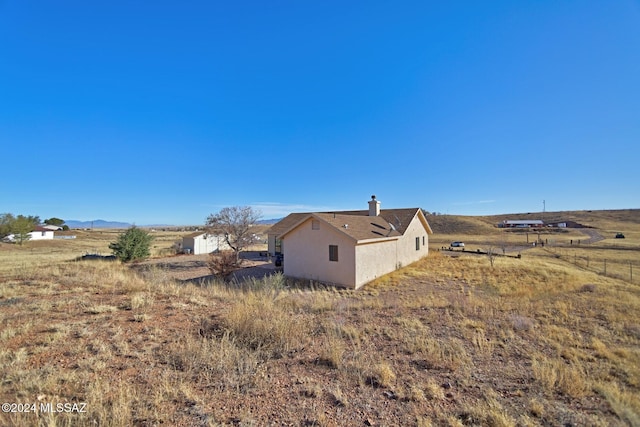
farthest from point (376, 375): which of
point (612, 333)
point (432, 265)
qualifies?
point (432, 265)

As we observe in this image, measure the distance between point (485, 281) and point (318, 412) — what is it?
53.8 feet

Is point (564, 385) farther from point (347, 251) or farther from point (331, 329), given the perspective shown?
point (347, 251)

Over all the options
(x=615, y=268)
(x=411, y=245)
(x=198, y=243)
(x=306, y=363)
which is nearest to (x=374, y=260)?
(x=411, y=245)

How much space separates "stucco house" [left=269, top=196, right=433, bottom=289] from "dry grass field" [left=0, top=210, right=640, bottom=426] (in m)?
6.66

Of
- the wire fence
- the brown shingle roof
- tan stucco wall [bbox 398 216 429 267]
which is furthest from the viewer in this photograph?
tan stucco wall [bbox 398 216 429 267]

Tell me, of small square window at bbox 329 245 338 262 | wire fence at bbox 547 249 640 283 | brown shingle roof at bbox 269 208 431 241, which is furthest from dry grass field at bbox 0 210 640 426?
wire fence at bbox 547 249 640 283

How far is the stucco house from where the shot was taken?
1521cm

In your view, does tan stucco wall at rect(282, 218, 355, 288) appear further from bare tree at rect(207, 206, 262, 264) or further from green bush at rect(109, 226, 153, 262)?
green bush at rect(109, 226, 153, 262)

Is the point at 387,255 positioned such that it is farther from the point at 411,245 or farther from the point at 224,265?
the point at 224,265

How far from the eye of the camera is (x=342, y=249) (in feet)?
50.5

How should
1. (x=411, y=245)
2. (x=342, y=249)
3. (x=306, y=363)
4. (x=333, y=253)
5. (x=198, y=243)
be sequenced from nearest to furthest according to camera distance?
(x=306, y=363) < (x=342, y=249) < (x=333, y=253) < (x=411, y=245) < (x=198, y=243)

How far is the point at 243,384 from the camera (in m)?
3.75

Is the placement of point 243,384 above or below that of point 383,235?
below

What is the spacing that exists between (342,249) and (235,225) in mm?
11418
